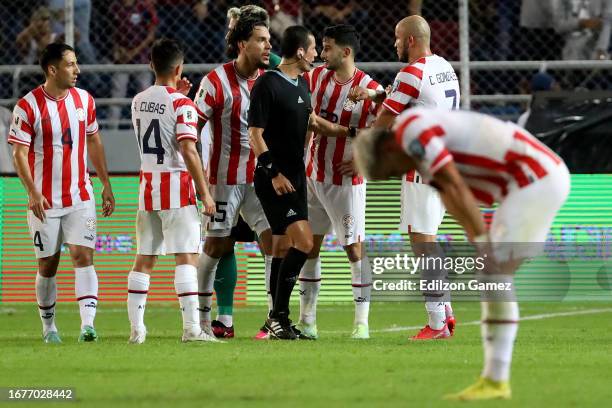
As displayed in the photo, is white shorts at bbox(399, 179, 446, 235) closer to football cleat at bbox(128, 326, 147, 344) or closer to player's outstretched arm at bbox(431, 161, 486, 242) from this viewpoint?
football cleat at bbox(128, 326, 147, 344)

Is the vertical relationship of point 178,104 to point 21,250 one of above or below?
above

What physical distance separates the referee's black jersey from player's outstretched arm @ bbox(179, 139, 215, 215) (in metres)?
0.48

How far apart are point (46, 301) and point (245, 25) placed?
7.95 feet

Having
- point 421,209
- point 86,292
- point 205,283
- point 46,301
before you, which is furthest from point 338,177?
point 46,301

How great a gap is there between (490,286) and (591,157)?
23.6 ft

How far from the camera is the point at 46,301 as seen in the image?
927cm

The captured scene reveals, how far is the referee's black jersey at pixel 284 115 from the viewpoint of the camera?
8.89 metres

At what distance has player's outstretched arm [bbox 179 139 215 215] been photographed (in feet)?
28.2

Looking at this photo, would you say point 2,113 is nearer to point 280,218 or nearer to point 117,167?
point 117,167

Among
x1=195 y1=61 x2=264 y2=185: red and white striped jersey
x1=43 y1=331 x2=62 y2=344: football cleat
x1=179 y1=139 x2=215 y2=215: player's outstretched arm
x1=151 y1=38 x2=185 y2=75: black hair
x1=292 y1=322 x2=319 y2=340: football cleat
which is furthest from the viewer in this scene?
x1=195 y1=61 x2=264 y2=185: red and white striped jersey

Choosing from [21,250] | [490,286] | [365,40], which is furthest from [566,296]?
[490,286]

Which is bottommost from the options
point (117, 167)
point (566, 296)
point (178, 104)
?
point (566, 296)

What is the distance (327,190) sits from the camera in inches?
379

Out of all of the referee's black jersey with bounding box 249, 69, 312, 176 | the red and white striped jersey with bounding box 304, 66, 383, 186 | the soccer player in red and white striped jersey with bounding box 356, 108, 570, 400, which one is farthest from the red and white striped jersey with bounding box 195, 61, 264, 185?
the soccer player in red and white striped jersey with bounding box 356, 108, 570, 400
